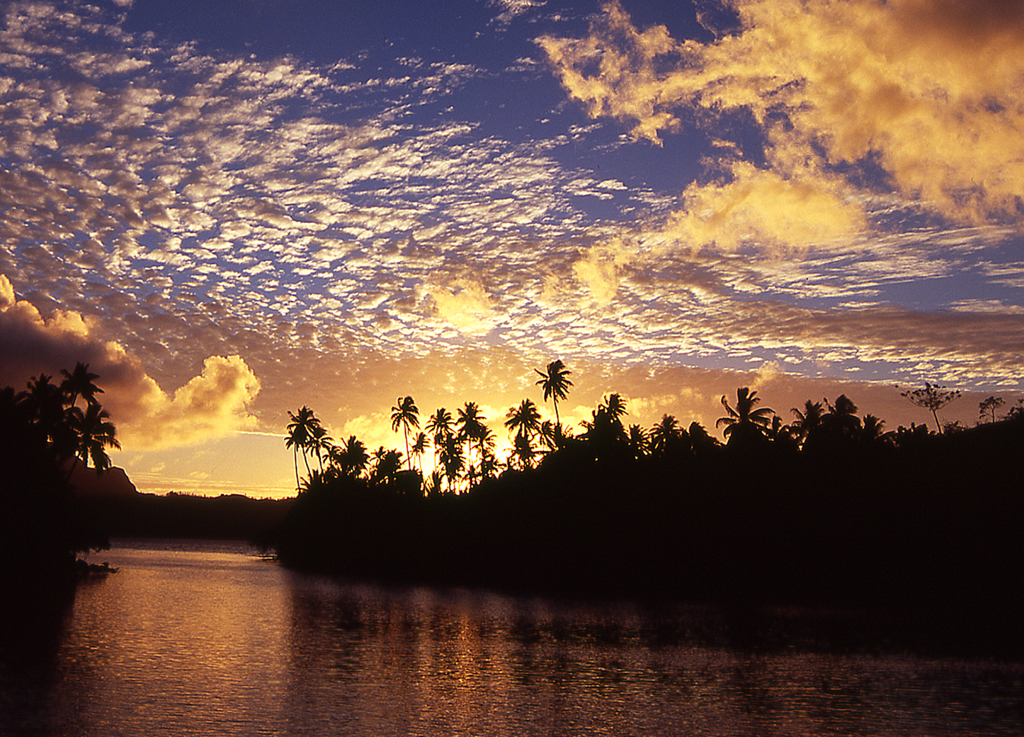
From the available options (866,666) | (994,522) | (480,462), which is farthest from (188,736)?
(480,462)

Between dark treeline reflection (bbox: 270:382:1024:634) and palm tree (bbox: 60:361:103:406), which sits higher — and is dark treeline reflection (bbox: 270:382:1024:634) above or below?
below

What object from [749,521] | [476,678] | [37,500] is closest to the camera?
[476,678]

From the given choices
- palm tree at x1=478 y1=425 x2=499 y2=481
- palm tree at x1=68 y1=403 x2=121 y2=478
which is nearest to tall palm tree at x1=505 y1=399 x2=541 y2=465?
palm tree at x1=478 y1=425 x2=499 y2=481

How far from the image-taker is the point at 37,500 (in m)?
49.5

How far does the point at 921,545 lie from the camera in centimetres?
4997

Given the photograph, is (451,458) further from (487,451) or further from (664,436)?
→ (664,436)

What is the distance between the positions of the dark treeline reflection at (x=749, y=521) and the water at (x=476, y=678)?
52.5 feet

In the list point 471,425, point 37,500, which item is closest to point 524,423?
point 471,425

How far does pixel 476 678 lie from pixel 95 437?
64740 mm

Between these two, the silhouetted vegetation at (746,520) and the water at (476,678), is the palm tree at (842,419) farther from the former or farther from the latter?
the water at (476,678)

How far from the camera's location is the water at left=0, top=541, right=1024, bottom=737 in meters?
Answer: 15.7

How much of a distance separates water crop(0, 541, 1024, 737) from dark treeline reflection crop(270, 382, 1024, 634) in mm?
16014

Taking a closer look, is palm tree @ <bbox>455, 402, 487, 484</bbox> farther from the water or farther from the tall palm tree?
the water

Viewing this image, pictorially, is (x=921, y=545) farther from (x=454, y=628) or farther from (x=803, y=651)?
(x=454, y=628)
